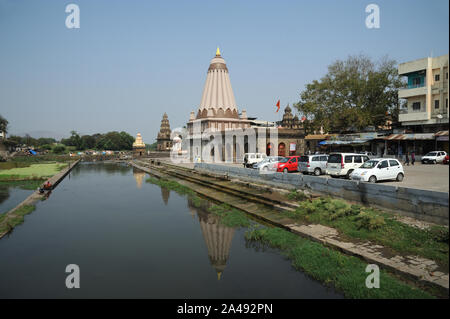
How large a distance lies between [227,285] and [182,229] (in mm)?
4973

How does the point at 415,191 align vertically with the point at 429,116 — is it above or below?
below

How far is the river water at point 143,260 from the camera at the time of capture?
20.1 feet

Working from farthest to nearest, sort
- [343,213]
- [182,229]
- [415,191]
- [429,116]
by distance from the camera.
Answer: [429,116], [182,229], [343,213], [415,191]

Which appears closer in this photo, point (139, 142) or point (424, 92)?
point (424, 92)

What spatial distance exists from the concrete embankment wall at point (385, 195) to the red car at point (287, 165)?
3440 mm

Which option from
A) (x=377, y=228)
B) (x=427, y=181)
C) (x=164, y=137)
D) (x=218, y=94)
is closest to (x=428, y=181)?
(x=427, y=181)

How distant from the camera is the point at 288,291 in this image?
5.90 metres

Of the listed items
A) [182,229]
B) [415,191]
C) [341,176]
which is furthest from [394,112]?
[182,229]

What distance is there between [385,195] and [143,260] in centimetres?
845

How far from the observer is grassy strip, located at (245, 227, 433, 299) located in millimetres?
5273

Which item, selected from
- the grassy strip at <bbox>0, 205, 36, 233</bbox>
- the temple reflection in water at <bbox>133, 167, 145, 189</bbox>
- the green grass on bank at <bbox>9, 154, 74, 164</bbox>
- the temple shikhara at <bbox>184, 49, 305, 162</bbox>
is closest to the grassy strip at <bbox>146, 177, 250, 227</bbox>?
the temple reflection in water at <bbox>133, 167, 145, 189</bbox>

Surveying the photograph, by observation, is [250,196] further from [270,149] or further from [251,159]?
[270,149]

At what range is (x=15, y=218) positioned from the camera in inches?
476
